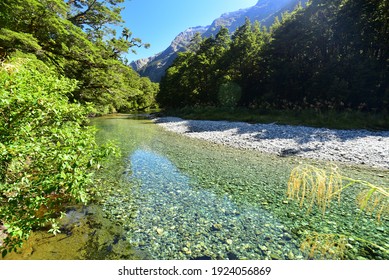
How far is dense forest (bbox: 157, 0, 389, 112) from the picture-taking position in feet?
90.4

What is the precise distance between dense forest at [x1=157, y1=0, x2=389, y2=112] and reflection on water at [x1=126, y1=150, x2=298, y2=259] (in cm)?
2620

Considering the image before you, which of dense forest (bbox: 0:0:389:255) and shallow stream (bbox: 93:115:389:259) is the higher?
dense forest (bbox: 0:0:389:255)

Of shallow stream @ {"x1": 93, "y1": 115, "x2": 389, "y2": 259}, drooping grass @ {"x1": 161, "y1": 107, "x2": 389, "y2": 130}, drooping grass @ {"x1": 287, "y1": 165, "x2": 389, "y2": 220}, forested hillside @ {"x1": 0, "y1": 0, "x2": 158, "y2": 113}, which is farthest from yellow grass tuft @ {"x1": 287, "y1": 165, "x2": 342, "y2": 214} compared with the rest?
drooping grass @ {"x1": 161, "y1": 107, "x2": 389, "y2": 130}

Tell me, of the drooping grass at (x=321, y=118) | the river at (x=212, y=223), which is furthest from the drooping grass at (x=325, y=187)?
the drooping grass at (x=321, y=118)

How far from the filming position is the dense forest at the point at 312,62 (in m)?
27.5

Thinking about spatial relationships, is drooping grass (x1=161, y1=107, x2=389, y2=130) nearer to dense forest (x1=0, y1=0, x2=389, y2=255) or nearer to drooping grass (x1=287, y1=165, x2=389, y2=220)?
dense forest (x1=0, y1=0, x2=389, y2=255)

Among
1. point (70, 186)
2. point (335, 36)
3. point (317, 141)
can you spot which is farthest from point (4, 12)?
point (335, 36)

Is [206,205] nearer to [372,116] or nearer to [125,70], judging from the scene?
[125,70]

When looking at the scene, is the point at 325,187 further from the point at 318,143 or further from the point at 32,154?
the point at 318,143

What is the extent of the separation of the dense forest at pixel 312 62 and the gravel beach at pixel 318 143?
10038 millimetres

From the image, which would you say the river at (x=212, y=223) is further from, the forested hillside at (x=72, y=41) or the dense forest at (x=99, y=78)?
the forested hillside at (x=72, y=41)

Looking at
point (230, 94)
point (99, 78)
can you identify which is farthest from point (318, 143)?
point (230, 94)

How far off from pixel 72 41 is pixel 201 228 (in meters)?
14.2

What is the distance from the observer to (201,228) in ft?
22.7
